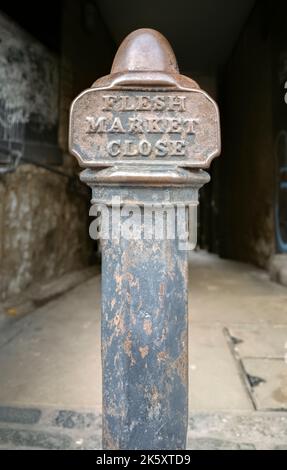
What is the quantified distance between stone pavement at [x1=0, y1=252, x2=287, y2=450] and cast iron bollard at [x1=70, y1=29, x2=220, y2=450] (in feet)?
1.31

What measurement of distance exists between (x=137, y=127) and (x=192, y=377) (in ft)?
4.75

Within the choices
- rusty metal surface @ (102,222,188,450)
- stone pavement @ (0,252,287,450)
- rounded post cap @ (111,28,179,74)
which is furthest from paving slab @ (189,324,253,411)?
rounded post cap @ (111,28,179,74)

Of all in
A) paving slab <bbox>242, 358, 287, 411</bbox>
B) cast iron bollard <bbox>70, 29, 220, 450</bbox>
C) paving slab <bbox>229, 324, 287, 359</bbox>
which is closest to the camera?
cast iron bollard <bbox>70, 29, 220, 450</bbox>

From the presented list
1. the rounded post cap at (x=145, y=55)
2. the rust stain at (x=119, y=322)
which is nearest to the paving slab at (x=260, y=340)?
the rust stain at (x=119, y=322)

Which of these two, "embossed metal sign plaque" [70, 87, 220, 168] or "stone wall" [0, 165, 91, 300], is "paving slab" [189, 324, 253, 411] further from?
"stone wall" [0, 165, 91, 300]

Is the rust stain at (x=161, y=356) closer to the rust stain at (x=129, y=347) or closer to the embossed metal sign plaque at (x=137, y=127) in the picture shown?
the rust stain at (x=129, y=347)

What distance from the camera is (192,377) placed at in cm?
205

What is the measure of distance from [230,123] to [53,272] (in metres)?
5.87

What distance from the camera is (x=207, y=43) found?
23.5ft

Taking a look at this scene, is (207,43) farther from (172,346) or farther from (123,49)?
(172,346)

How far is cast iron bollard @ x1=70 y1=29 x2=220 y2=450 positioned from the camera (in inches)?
48.3

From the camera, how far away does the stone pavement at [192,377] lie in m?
1.55

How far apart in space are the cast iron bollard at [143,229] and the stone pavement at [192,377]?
15.7 inches

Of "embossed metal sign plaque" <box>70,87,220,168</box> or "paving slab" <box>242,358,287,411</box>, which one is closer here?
"embossed metal sign plaque" <box>70,87,220,168</box>
